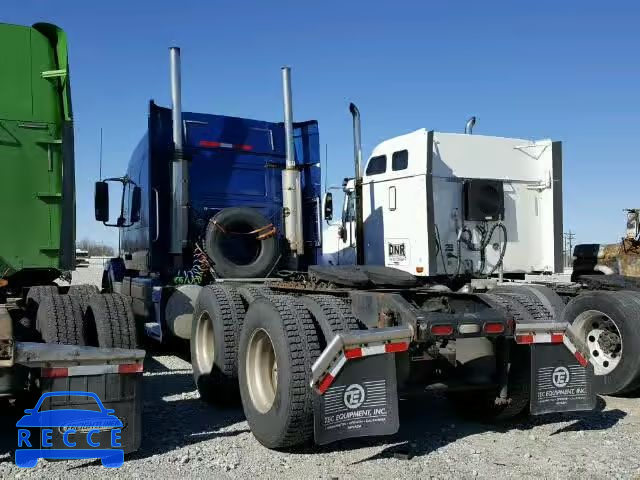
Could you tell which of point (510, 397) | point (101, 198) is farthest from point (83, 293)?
point (101, 198)

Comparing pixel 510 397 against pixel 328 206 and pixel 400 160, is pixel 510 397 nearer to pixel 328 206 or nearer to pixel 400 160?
pixel 400 160

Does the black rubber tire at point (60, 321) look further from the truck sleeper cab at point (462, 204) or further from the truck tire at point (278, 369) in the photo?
the truck sleeper cab at point (462, 204)

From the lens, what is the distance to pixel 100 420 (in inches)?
170

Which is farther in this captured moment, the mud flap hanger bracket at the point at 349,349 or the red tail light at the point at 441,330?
the red tail light at the point at 441,330

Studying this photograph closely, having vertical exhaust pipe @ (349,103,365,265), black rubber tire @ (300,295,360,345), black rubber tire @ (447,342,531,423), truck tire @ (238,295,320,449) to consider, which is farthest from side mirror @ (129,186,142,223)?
black rubber tire @ (447,342,531,423)

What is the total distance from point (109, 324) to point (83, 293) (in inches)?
29.7

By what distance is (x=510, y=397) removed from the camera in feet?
16.9

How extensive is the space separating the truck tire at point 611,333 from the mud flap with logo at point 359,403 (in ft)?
9.70

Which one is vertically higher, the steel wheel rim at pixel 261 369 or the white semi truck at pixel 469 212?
the white semi truck at pixel 469 212

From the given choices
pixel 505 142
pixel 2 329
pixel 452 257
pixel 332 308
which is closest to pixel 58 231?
pixel 2 329

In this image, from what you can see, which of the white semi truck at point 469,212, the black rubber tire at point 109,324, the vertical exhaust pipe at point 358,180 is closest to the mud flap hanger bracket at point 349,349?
the black rubber tire at point 109,324

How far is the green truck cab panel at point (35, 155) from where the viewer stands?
4.96 metres

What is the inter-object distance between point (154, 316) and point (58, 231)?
12.7 ft

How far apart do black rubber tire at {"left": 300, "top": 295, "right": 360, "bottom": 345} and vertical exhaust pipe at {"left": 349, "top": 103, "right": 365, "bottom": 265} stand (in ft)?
14.7
